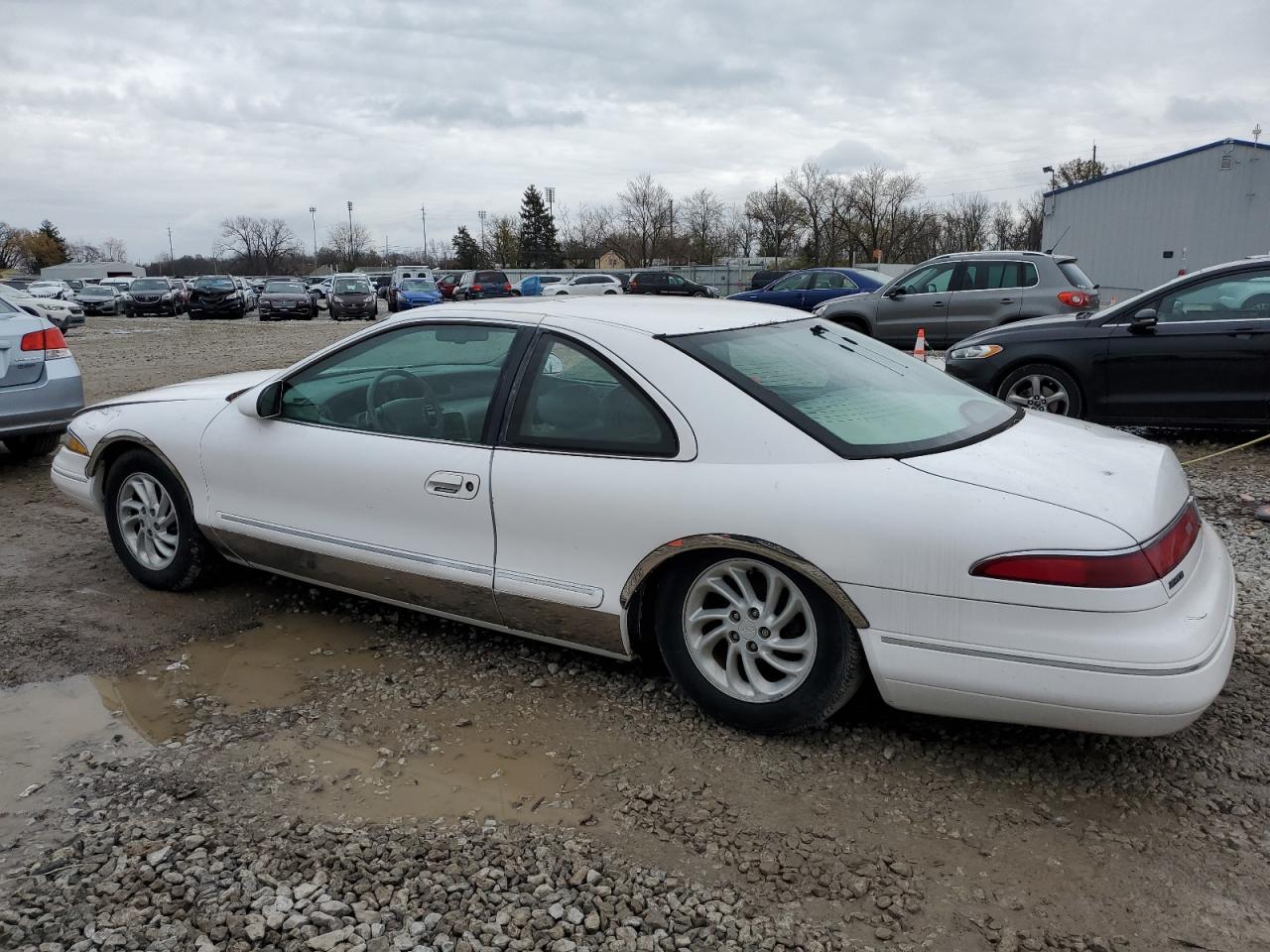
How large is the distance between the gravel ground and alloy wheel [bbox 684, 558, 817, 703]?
217 mm

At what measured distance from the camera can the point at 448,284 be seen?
37500 mm

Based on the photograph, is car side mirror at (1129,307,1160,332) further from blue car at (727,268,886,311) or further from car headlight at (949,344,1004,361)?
blue car at (727,268,886,311)

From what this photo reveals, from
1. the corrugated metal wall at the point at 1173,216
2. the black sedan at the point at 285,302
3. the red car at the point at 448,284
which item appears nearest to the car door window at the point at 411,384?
the corrugated metal wall at the point at 1173,216

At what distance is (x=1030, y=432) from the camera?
344cm

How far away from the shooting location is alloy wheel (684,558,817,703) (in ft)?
9.95

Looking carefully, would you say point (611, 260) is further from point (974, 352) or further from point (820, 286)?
point (974, 352)

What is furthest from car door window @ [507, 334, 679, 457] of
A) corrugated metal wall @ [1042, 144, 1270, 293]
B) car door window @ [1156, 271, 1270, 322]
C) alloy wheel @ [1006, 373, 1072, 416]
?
corrugated metal wall @ [1042, 144, 1270, 293]

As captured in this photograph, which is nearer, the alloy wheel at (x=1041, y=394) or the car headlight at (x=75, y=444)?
the car headlight at (x=75, y=444)

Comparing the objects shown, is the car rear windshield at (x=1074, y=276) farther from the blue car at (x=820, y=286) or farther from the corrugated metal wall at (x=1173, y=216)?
the corrugated metal wall at (x=1173, y=216)

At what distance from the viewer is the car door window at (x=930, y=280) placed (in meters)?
13.4

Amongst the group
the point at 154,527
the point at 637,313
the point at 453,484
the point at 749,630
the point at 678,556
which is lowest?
the point at 154,527

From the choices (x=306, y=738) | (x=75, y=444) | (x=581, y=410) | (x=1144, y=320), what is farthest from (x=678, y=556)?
(x=1144, y=320)

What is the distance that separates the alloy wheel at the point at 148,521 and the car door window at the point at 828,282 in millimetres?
17498

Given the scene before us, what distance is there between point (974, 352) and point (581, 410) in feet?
19.0
